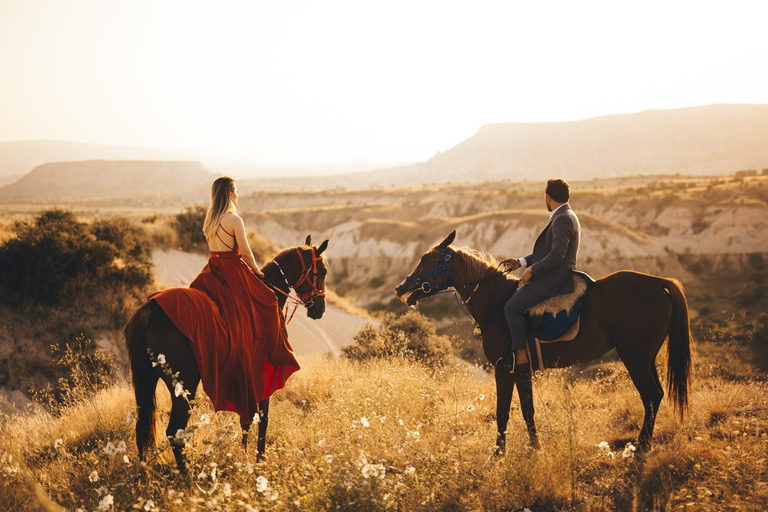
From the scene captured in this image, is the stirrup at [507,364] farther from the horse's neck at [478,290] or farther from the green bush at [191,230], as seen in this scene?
the green bush at [191,230]

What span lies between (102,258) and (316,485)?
474 inches

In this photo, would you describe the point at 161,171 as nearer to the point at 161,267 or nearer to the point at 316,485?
the point at 161,267

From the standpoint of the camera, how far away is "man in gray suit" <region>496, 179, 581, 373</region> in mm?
4898

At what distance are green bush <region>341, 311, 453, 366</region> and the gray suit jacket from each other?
20.1 ft

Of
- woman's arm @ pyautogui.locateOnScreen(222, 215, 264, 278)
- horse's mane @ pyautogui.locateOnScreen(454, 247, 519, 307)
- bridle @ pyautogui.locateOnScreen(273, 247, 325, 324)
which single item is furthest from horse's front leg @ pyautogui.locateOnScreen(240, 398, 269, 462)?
horse's mane @ pyautogui.locateOnScreen(454, 247, 519, 307)

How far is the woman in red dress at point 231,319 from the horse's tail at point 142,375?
271mm

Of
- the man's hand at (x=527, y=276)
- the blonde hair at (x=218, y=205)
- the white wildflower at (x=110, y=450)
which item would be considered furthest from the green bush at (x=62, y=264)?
the man's hand at (x=527, y=276)

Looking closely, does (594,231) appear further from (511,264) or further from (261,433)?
(261,433)

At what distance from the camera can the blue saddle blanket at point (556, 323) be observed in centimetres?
499

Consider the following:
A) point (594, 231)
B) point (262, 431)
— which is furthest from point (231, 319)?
point (594, 231)

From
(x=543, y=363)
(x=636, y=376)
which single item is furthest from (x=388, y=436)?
(x=636, y=376)

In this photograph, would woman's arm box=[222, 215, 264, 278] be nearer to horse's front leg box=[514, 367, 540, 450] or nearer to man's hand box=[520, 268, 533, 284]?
man's hand box=[520, 268, 533, 284]

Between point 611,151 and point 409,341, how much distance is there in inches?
5892

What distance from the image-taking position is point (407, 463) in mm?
3986
